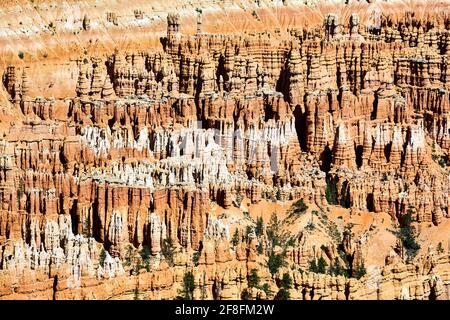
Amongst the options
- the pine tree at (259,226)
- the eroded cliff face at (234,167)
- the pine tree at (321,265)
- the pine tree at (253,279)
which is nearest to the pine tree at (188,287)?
the eroded cliff face at (234,167)

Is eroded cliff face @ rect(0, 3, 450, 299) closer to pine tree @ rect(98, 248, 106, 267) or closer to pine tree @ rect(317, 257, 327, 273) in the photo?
pine tree @ rect(98, 248, 106, 267)

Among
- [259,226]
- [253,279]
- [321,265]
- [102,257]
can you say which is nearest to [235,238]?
[321,265]

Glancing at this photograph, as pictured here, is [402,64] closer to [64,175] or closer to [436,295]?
[64,175]

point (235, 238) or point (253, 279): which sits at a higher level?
point (235, 238)

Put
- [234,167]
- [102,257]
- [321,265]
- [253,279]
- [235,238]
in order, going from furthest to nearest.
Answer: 1. [234,167]
2. [321,265]
3. [235,238]
4. [102,257]
5. [253,279]

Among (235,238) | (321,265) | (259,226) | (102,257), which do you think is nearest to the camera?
(102,257)

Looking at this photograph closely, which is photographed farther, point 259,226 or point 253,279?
point 259,226

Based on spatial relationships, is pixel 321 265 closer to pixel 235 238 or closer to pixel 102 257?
pixel 235 238

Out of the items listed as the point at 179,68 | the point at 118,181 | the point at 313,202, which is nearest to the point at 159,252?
the point at 118,181

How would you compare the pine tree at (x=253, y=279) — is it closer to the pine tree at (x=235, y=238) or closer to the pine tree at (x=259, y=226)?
the pine tree at (x=235, y=238)

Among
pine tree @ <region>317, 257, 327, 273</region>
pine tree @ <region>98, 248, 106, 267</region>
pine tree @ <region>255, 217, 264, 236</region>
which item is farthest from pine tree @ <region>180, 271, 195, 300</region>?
pine tree @ <region>255, 217, 264, 236</region>
